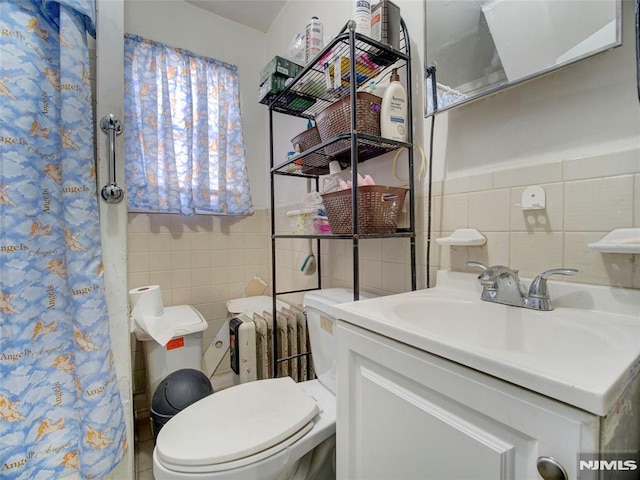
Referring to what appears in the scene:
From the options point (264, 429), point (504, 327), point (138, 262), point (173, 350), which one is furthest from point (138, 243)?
point (504, 327)

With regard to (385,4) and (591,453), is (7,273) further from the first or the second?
(385,4)

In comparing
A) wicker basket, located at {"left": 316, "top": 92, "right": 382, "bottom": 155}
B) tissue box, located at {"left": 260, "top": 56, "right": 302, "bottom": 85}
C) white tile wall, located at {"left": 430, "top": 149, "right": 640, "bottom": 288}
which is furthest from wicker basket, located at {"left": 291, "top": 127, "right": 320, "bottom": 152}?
white tile wall, located at {"left": 430, "top": 149, "right": 640, "bottom": 288}

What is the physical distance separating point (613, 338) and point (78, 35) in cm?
157

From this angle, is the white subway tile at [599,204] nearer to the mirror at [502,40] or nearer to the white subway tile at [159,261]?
the mirror at [502,40]

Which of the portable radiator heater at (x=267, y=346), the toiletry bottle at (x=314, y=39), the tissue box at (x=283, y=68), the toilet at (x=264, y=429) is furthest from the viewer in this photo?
the portable radiator heater at (x=267, y=346)

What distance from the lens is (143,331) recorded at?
1.45 metres

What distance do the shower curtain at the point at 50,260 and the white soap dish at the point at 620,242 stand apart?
4.41 feet

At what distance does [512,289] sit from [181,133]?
1.92m

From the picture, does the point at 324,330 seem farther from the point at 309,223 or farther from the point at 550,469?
the point at 550,469

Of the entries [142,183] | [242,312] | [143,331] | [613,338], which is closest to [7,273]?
[143,331]

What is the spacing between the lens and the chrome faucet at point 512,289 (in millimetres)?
698

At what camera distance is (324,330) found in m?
1.10

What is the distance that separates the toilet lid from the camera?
77 centimetres

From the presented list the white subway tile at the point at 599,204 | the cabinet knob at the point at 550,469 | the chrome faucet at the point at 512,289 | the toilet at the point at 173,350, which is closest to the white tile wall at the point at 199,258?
the toilet at the point at 173,350
